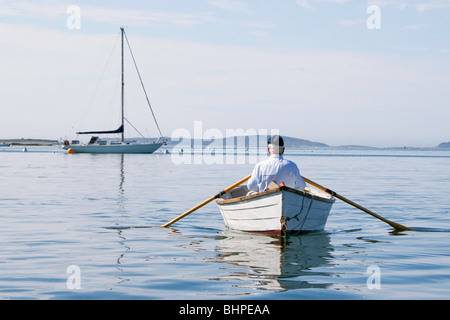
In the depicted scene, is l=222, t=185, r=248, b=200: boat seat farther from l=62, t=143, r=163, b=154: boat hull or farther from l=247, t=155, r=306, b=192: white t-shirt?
l=62, t=143, r=163, b=154: boat hull

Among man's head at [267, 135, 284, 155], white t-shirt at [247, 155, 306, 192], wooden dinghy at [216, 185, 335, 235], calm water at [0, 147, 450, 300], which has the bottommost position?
calm water at [0, 147, 450, 300]

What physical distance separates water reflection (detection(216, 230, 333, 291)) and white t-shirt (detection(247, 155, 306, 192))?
1.37m

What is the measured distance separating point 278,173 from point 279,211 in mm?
947

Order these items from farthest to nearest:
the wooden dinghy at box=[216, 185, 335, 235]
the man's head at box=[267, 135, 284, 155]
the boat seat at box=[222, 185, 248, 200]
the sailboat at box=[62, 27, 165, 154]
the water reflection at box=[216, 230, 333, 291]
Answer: the sailboat at box=[62, 27, 165, 154] → the boat seat at box=[222, 185, 248, 200] → the man's head at box=[267, 135, 284, 155] → the wooden dinghy at box=[216, 185, 335, 235] → the water reflection at box=[216, 230, 333, 291]

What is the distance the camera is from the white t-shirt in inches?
538

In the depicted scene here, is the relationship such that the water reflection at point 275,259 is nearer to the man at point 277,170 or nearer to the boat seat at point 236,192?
the man at point 277,170

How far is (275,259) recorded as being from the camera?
38.1 ft

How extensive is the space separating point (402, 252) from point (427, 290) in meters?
3.85

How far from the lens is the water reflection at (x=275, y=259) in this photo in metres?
9.61

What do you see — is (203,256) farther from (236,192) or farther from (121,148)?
(121,148)

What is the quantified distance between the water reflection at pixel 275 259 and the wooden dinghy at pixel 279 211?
276mm

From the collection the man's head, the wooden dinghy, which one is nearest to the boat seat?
the wooden dinghy
